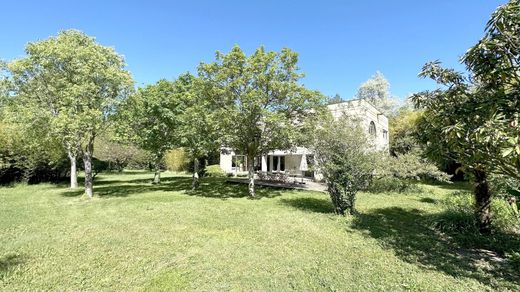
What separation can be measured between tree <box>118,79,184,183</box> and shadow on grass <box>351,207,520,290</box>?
14569mm

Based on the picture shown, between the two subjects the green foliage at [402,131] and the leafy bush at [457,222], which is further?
the green foliage at [402,131]

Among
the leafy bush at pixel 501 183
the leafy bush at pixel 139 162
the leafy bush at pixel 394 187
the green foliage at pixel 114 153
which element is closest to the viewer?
the leafy bush at pixel 501 183

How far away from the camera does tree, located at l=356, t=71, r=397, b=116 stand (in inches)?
1859

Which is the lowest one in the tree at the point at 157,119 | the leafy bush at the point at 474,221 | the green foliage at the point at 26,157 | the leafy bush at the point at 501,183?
the leafy bush at the point at 474,221

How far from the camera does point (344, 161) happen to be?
9.82 m

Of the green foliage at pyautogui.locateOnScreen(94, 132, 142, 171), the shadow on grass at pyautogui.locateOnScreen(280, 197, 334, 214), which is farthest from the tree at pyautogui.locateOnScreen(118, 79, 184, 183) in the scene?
the green foliage at pyautogui.locateOnScreen(94, 132, 142, 171)

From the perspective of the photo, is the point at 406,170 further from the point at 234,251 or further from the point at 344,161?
the point at 234,251

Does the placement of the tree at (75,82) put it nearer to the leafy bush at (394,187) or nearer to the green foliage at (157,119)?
the green foliage at (157,119)

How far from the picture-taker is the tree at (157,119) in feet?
60.6

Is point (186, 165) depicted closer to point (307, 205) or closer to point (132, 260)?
point (307, 205)

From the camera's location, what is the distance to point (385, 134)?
94.5ft

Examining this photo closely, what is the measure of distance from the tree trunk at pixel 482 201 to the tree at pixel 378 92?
141 ft

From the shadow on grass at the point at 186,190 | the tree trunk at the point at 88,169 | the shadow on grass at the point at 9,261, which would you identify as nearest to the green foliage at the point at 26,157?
the tree trunk at the point at 88,169

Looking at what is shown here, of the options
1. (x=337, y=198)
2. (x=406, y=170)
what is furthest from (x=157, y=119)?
(x=406, y=170)
